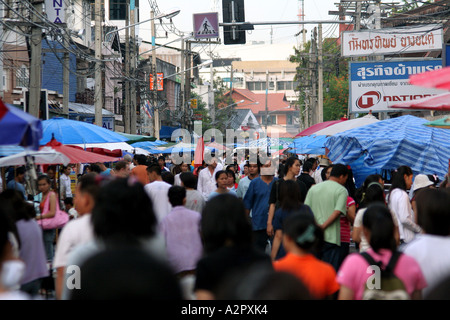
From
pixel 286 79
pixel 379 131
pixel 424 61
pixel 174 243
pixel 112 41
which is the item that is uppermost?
pixel 286 79

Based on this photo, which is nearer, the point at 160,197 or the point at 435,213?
the point at 435,213

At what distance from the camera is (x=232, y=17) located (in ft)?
59.0

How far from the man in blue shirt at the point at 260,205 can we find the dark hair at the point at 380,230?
4930 millimetres

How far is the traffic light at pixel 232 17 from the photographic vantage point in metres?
17.8

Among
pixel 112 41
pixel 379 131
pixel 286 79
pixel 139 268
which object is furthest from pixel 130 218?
pixel 286 79

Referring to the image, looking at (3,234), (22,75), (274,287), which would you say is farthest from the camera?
(22,75)

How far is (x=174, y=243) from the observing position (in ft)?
21.8

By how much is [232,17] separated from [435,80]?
11905 millimetres

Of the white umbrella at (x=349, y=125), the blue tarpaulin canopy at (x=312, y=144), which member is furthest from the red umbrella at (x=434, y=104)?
the blue tarpaulin canopy at (x=312, y=144)

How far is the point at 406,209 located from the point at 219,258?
15.5 ft

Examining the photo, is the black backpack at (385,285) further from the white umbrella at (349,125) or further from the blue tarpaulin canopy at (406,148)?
the white umbrella at (349,125)

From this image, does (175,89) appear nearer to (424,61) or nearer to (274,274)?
(424,61)

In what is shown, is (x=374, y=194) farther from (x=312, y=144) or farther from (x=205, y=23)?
(x=205, y=23)

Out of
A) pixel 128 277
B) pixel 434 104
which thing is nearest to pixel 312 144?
pixel 434 104
